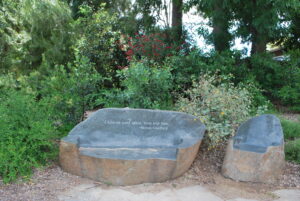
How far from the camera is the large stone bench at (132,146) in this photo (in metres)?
4.08

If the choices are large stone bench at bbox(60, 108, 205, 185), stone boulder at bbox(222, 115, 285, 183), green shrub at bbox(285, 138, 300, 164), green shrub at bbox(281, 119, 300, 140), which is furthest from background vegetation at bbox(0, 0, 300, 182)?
stone boulder at bbox(222, 115, 285, 183)

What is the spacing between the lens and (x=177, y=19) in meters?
11.3

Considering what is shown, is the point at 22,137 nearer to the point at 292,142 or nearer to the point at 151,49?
the point at 292,142

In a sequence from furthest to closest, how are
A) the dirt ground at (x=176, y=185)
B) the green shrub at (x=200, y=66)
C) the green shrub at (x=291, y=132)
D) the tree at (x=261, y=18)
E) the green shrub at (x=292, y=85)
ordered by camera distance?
the green shrub at (x=292, y=85), the green shrub at (x=200, y=66), the tree at (x=261, y=18), the green shrub at (x=291, y=132), the dirt ground at (x=176, y=185)

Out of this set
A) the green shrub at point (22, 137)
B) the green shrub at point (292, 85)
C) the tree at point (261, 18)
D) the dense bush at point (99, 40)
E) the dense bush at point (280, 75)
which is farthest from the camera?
the dense bush at point (99, 40)

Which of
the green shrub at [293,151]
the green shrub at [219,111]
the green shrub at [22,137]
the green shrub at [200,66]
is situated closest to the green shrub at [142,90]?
the green shrub at [219,111]

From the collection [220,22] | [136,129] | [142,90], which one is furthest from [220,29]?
[136,129]

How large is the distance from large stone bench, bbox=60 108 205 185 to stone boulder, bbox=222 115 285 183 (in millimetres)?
514

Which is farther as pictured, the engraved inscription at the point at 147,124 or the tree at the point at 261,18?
the tree at the point at 261,18

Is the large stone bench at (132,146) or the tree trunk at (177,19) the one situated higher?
the tree trunk at (177,19)

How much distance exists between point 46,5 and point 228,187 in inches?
304

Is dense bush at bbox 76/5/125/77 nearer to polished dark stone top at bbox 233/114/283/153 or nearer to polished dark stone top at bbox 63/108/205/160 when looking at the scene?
polished dark stone top at bbox 63/108/205/160

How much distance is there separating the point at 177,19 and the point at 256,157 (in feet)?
26.5

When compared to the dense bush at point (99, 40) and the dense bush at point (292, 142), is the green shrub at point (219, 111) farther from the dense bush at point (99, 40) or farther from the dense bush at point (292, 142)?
the dense bush at point (99, 40)
